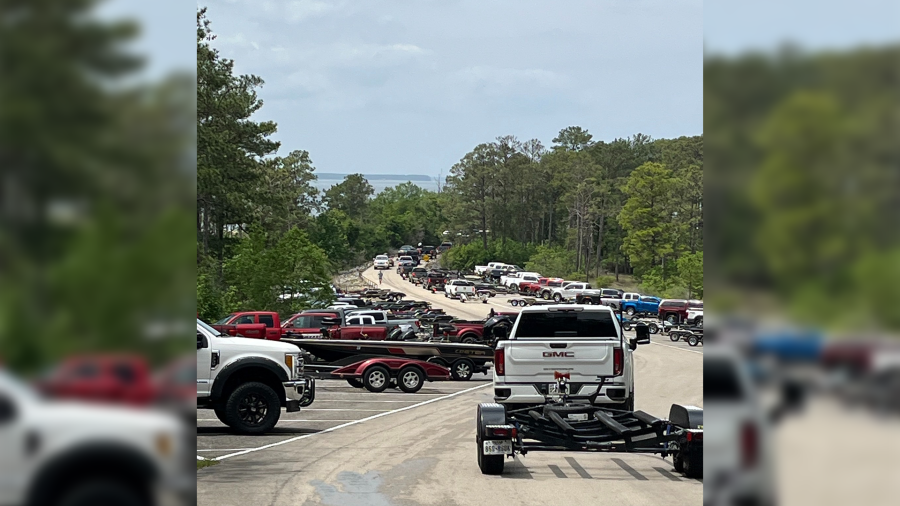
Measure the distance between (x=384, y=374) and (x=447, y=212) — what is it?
437 feet

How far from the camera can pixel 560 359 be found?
44.6 feet

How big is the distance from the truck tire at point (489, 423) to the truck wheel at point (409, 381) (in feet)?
44.2

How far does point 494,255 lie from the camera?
461 feet

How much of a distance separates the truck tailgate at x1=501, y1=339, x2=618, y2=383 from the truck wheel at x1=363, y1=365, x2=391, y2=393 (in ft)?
39.6

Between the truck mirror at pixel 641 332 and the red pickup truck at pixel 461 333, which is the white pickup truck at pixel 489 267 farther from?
the truck mirror at pixel 641 332

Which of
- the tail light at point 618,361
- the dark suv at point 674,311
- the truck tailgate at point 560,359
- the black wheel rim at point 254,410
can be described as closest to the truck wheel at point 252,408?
the black wheel rim at point 254,410
